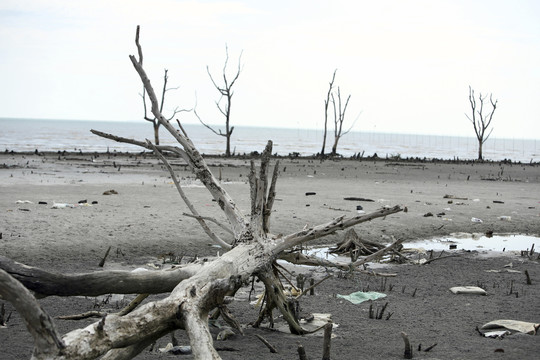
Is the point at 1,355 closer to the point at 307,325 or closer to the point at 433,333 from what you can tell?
the point at 307,325

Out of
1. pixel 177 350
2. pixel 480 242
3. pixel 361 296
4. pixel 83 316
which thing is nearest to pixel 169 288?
pixel 177 350

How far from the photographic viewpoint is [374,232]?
8.62 m

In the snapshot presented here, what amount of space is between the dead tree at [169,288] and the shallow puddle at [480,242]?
4.08 m

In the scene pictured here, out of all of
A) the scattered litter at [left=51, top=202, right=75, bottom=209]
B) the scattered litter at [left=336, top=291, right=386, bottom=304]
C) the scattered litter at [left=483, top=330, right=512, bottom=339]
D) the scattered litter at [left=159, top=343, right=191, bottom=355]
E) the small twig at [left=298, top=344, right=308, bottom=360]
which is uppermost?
the small twig at [left=298, top=344, right=308, bottom=360]

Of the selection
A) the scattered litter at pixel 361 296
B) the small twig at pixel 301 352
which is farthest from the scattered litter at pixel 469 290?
the small twig at pixel 301 352

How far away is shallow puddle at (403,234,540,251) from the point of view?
319 inches

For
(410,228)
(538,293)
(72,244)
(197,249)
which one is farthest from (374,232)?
(72,244)

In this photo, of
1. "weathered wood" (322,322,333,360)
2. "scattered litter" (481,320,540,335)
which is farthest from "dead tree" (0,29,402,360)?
"scattered litter" (481,320,540,335)

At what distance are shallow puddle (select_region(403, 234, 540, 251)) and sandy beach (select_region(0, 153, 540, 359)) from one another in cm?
24

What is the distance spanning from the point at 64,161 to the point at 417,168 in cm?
1332

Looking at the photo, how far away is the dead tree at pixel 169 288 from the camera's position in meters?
2.41

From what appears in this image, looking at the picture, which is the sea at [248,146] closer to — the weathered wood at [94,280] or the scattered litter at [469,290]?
the scattered litter at [469,290]

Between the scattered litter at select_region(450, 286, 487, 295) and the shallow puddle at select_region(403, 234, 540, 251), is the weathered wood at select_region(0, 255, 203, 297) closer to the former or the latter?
the scattered litter at select_region(450, 286, 487, 295)

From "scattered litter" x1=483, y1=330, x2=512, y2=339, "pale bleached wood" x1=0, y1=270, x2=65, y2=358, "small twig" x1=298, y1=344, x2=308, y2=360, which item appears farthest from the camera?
"scattered litter" x1=483, y1=330, x2=512, y2=339
